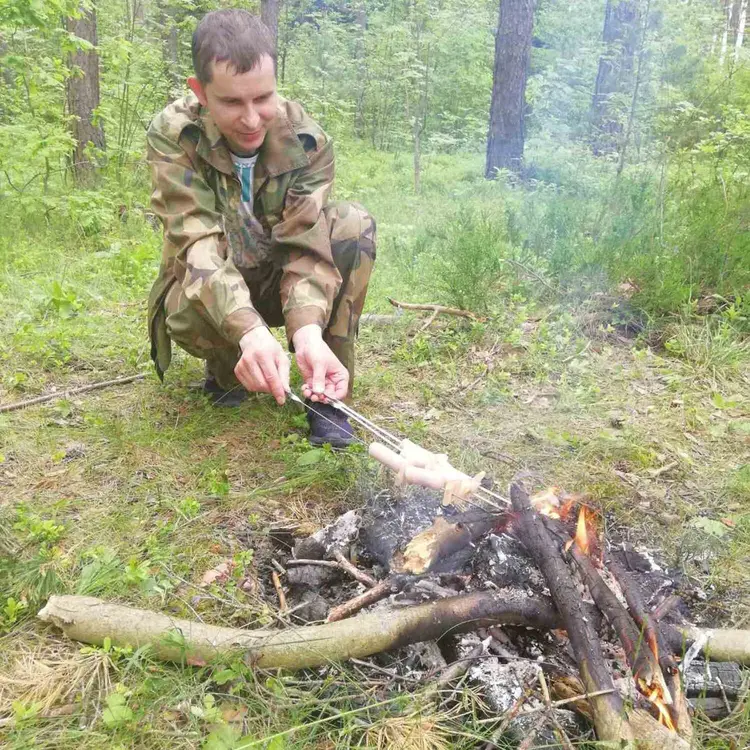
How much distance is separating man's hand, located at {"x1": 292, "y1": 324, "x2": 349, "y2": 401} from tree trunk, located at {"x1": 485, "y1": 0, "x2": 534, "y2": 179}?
7.08 m

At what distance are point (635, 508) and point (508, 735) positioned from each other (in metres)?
1.13

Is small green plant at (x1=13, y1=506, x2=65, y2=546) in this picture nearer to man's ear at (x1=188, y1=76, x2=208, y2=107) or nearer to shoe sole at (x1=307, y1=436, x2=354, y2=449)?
shoe sole at (x1=307, y1=436, x2=354, y2=449)

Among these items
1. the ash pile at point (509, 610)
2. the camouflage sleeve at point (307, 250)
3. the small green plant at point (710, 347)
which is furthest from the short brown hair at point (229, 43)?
the small green plant at point (710, 347)

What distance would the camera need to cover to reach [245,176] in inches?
106

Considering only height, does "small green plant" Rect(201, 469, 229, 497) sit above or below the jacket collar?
below

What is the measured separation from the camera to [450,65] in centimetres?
1281

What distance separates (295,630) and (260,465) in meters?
1.04

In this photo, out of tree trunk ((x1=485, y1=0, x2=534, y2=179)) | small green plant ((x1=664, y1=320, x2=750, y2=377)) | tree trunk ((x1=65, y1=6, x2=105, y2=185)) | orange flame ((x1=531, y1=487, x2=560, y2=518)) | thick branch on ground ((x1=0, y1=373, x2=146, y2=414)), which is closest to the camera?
orange flame ((x1=531, y1=487, x2=560, y2=518))

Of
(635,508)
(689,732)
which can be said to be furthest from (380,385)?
(689,732)

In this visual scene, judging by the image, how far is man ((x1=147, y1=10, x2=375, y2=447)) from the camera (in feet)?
7.44

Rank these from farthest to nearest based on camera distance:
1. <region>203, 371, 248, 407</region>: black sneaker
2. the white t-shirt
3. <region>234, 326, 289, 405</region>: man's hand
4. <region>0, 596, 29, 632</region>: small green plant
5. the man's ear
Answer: <region>203, 371, 248, 407</region>: black sneaker, the white t-shirt, the man's ear, <region>234, 326, 289, 405</region>: man's hand, <region>0, 596, 29, 632</region>: small green plant

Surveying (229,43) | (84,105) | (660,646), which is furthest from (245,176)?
(84,105)

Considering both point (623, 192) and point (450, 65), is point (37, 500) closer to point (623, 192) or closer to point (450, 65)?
point (623, 192)

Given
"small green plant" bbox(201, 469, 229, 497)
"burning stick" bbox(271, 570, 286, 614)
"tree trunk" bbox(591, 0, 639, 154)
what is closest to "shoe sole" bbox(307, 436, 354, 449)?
"small green plant" bbox(201, 469, 229, 497)
